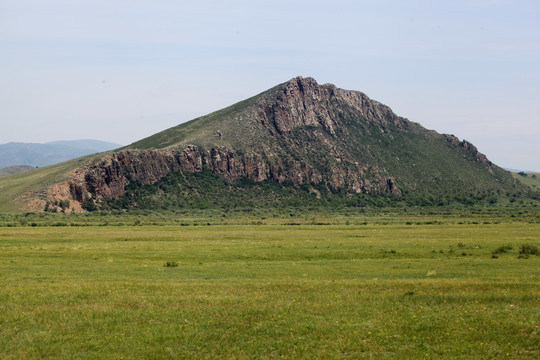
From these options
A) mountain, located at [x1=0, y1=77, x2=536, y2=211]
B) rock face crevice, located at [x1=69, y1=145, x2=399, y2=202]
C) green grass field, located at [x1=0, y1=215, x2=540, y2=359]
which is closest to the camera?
green grass field, located at [x1=0, y1=215, x2=540, y2=359]

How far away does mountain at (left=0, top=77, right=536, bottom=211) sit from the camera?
14650 cm

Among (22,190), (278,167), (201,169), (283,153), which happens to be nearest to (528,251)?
(278,167)

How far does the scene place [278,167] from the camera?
550 ft

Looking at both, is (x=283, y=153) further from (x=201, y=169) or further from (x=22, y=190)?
(x=22, y=190)

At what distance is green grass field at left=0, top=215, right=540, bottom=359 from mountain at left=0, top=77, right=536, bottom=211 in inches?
4342

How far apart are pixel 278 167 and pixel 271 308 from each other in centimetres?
14717

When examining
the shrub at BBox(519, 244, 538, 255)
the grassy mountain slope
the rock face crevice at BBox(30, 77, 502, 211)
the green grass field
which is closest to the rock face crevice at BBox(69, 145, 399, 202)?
the rock face crevice at BBox(30, 77, 502, 211)

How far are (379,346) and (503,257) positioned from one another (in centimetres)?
2678

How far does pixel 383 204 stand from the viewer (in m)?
160

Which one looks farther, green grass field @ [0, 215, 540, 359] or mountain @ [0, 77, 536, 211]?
mountain @ [0, 77, 536, 211]

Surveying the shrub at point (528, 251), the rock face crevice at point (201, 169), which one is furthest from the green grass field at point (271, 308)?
the rock face crevice at point (201, 169)

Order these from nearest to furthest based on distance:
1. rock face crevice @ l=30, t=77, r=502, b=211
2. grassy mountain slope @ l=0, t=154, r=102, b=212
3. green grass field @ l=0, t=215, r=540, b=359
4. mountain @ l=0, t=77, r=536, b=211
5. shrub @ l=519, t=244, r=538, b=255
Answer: green grass field @ l=0, t=215, r=540, b=359 < shrub @ l=519, t=244, r=538, b=255 < grassy mountain slope @ l=0, t=154, r=102, b=212 < mountain @ l=0, t=77, r=536, b=211 < rock face crevice @ l=30, t=77, r=502, b=211

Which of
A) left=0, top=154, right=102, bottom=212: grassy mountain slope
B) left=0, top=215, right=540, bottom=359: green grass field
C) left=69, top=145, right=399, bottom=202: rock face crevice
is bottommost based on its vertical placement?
left=0, top=215, right=540, bottom=359: green grass field

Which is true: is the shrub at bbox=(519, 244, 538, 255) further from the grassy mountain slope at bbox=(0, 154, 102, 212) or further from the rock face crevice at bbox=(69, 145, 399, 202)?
the grassy mountain slope at bbox=(0, 154, 102, 212)
